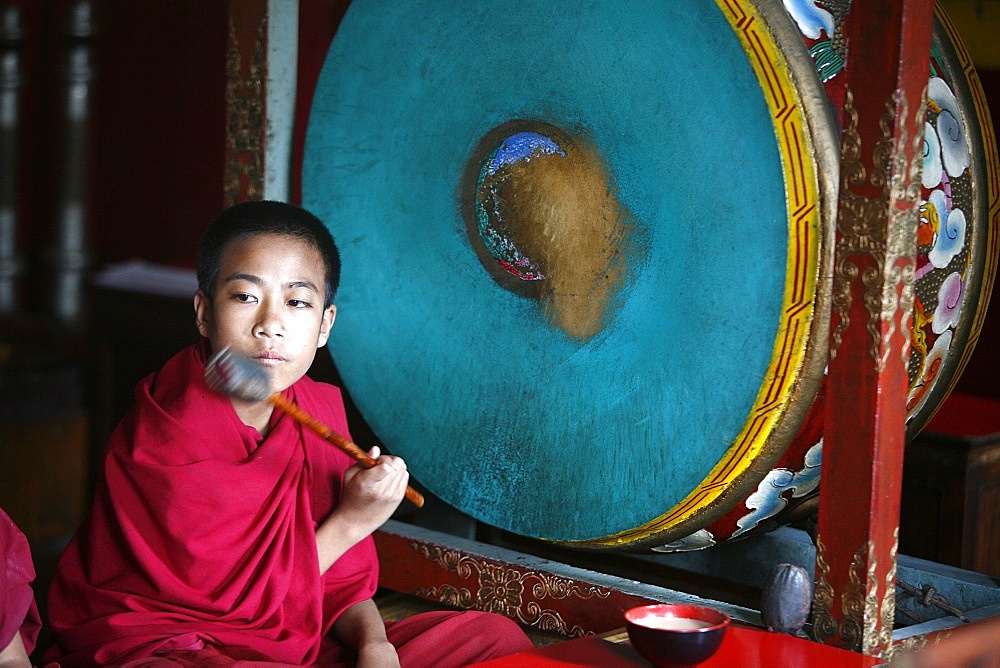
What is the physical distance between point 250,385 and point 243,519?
191 millimetres

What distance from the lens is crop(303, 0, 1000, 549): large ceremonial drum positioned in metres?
1.81

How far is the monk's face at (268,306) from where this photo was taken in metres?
1.82

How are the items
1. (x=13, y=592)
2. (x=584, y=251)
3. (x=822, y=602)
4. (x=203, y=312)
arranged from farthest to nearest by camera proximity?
(x=584, y=251), (x=203, y=312), (x=822, y=602), (x=13, y=592)

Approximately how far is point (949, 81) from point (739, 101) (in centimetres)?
36

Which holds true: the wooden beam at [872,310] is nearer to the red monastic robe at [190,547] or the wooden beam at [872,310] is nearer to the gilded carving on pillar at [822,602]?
the gilded carving on pillar at [822,602]

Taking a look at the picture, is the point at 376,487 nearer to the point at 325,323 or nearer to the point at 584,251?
the point at 325,323

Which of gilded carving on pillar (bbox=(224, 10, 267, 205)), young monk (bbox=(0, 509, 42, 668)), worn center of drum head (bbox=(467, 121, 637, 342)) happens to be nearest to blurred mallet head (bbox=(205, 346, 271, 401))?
young monk (bbox=(0, 509, 42, 668))

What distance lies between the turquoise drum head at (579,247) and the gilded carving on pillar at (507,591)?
8cm

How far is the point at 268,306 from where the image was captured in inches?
71.7

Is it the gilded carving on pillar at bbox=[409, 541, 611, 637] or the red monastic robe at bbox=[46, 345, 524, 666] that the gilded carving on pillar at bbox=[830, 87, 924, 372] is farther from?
the red monastic robe at bbox=[46, 345, 524, 666]

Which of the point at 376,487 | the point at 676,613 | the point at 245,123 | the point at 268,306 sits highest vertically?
the point at 245,123

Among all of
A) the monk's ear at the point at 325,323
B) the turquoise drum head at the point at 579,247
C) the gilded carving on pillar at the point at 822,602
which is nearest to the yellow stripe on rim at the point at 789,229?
the turquoise drum head at the point at 579,247

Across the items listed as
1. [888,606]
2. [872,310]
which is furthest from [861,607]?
[872,310]

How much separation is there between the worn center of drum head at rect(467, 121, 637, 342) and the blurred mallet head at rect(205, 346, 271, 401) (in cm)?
57
